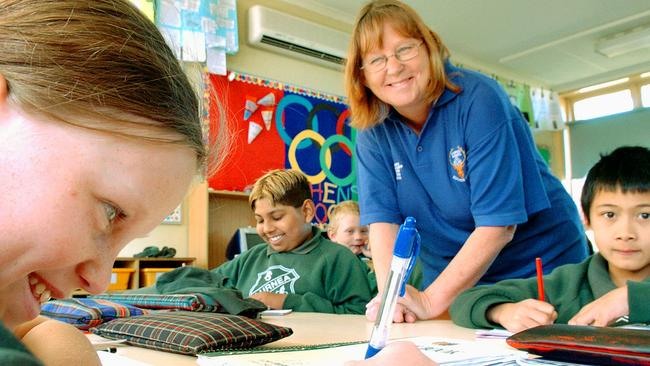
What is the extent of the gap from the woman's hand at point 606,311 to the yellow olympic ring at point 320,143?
305 centimetres

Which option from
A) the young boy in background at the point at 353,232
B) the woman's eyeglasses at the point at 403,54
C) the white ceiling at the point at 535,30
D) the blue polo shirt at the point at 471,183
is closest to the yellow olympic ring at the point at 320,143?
the white ceiling at the point at 535,30

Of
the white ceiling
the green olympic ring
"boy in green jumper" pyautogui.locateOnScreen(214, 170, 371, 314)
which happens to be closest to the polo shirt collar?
"boy in green jumper" pyautogui.locateOnScreen(214, 170, 371, 314)

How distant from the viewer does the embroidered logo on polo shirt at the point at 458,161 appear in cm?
126

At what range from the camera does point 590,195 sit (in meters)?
1.30

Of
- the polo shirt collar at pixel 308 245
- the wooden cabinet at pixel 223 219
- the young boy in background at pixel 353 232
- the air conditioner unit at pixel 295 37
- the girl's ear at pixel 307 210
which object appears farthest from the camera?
the air conditioner unit at pixel 295 37

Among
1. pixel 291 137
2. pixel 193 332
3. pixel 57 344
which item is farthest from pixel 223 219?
pixel 57 344

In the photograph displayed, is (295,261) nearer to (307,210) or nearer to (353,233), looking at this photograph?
(307,210)

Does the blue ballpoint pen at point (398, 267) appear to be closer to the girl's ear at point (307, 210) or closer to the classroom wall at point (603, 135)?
the girl's ear at point (307, 210)

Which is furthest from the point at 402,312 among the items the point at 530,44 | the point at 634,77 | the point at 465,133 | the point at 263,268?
the point at 634,77

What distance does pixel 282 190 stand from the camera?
201cm

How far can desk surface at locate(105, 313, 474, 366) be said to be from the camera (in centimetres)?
71

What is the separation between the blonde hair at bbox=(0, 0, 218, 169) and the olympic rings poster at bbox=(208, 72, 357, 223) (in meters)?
3.04

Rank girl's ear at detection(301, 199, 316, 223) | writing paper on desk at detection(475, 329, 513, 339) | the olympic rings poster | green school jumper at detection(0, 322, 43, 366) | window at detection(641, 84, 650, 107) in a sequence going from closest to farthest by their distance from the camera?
1. green school jumper at detection(0, 322, 43, 366)
2. writing paper on desk at detection(475, 329, 513, 339)
3. girl's ear at detection(301, 199, 316, 223)
4. the olympic rings poster
5. window at detection(641, 84, 650, 107)

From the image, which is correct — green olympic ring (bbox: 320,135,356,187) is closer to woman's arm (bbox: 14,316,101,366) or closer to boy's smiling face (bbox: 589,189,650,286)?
boy's smiling face (bbox: 589,189,650,286)
